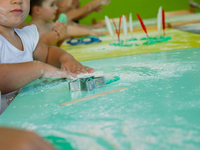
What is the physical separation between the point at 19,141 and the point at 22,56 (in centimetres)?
78

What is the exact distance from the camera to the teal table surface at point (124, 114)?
0.37 m

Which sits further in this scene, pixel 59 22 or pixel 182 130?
pixel 59 22

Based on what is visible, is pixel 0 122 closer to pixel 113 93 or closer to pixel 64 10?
pixel 113 93


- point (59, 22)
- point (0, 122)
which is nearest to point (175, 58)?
point (0, 122)

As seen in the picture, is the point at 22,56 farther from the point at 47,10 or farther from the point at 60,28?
the point at 47,10

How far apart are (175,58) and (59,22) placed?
3.30 feet

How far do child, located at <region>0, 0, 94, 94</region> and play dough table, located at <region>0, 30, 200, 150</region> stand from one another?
4 centimetres

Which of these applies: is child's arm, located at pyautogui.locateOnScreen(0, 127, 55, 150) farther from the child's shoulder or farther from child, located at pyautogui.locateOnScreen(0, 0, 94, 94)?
the child's shoulder

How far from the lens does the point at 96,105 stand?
0.53 m

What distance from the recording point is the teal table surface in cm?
37

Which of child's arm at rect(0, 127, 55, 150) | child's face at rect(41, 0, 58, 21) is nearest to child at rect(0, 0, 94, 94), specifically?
child's arm at rect(0, 127, 55, 150)

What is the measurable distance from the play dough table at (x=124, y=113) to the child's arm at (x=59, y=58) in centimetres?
11

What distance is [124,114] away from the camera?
463 millimetres

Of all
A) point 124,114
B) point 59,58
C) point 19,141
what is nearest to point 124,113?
point 124,114
